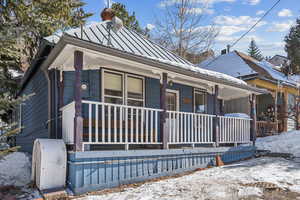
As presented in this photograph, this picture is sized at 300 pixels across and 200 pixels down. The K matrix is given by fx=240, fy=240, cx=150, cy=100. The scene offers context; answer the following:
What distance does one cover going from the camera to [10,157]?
791 centimetres

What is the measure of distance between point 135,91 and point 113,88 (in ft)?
2.67

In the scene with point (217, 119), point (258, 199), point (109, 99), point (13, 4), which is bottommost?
point (258, 199)

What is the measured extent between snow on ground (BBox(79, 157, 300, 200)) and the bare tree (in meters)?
15.5

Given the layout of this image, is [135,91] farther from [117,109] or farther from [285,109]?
[285,109]

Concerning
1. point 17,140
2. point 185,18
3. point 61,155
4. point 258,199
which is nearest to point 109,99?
point 61,155

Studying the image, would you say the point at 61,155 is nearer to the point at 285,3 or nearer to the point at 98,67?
the point at 98,67

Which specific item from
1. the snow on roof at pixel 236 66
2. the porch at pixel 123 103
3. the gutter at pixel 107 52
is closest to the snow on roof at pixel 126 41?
the gutter at pixel 107 52

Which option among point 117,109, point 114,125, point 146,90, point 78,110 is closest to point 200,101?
point 146,90

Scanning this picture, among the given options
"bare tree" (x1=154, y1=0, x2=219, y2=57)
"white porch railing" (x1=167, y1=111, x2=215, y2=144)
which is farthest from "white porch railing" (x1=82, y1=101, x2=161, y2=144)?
"bare tree" (x1=154, y1=0, x2=219, y2=57)

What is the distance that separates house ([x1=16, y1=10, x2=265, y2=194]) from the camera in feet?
16.1

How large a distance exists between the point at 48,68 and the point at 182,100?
196 inches

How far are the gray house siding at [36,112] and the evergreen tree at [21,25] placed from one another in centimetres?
80

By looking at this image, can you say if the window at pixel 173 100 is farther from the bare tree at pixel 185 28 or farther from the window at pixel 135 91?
the bare tree at pixel 185 28

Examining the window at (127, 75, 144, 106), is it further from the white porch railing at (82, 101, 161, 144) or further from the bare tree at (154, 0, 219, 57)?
the bare tree at (154, 0, 219, 57)
